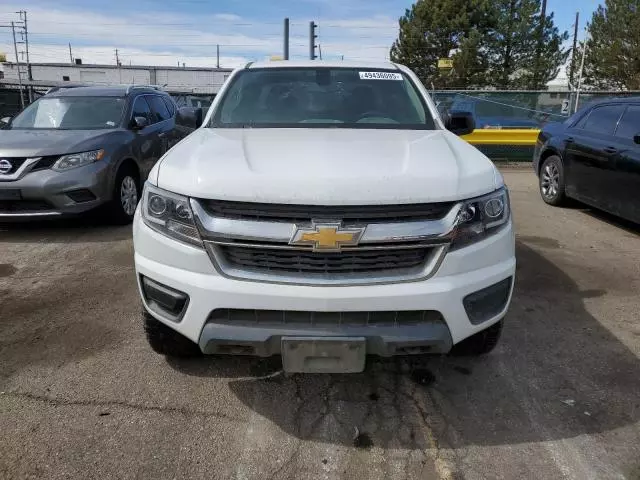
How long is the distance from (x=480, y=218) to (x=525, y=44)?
34.3 meters

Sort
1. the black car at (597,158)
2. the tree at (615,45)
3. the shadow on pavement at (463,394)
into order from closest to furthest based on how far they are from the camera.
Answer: the shadow on pavement at (463,394) → the black car at (597,158) → the tree at (615,45)

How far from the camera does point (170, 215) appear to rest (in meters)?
2.63

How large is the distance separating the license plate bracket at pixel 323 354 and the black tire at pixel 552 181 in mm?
6556

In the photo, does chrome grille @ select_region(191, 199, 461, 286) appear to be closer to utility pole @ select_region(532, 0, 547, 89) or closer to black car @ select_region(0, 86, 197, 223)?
black car @ select_region(0, 86, 197, 223)

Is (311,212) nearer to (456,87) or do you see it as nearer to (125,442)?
(125,442)

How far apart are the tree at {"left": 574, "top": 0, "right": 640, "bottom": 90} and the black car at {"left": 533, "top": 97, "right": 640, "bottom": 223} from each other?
84.2 ft

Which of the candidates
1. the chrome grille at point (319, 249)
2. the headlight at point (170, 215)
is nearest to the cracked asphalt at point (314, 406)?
the chrome grille at point (319, 249)

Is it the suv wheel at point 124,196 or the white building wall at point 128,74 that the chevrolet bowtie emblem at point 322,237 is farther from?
the white building wall at point 128,74

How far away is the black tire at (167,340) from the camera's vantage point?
2.95 m

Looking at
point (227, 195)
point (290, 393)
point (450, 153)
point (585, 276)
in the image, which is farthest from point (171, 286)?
point (585, 276)

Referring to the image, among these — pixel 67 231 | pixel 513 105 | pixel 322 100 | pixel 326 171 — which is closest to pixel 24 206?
pixel 67 231

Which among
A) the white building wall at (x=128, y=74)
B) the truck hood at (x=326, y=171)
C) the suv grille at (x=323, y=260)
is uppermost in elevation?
the white building wall at (x=128, y=74)

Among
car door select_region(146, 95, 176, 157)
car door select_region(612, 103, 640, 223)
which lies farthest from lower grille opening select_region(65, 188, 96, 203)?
car door select_region(612, 103, 640, 223)

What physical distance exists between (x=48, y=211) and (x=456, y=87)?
32005 mm
